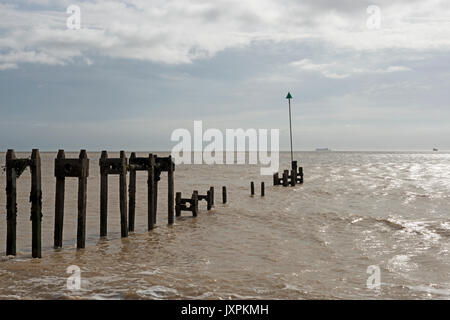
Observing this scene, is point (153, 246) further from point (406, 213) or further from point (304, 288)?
Answer: point (406, 213)

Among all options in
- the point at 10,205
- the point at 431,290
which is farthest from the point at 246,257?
the point at 10,205

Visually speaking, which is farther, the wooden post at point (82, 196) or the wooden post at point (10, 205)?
the wooden post at point (82, 196)

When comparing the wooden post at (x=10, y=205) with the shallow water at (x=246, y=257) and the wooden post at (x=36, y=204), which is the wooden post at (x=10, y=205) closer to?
the shallow water at (x=246, y=257)

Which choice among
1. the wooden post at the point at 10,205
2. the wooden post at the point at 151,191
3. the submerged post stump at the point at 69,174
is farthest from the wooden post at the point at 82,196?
the wooden post at the point at 151,191

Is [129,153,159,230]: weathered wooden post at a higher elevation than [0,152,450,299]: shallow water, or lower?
higher

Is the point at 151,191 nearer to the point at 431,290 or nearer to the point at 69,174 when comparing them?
the point at 69,174

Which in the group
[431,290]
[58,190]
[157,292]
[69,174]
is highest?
[69,174]

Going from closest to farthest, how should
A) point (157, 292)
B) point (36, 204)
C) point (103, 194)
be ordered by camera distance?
point (157, 292) < point (36, 204) < point (103, 194)

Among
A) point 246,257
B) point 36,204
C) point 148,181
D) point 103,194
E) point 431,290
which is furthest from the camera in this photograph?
point 148,181

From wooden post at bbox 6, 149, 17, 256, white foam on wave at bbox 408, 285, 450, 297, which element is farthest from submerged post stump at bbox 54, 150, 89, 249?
white foam on wave at bbox 408, 285, 450, 297

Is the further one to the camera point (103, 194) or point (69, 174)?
point (103, 194)

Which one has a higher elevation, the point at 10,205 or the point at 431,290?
the point at 10,205

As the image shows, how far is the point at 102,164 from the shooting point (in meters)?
13.5

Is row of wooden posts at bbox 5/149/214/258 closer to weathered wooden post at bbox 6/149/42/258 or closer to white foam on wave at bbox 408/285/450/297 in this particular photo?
weathered wooden post at bbox 6/149/42/258
